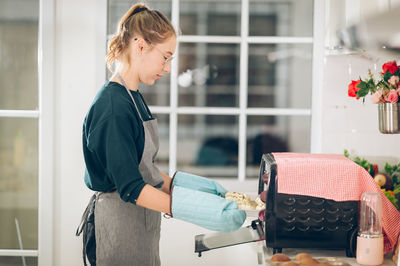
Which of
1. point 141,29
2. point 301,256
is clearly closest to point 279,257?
point 301,256

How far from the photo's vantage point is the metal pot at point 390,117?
6.01 feet

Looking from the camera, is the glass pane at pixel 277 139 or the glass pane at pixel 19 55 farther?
the glass pane at pixel 277 139

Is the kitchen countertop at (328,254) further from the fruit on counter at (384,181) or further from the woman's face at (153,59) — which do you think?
the woman's face at (153,59)

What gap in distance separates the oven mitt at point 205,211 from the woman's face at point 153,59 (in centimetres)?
40

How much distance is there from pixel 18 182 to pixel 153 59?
1.46m

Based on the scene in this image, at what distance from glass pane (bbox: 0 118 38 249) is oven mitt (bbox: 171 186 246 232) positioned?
147 centimetres

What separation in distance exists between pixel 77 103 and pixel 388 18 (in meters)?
1.95

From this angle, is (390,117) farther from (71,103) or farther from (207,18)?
(207,18)

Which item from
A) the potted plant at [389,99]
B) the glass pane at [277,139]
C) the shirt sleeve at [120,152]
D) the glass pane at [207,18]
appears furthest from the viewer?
the glass pane at [207,18]

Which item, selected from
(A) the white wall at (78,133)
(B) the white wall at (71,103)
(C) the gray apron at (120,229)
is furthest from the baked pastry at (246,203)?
(B) the white wall at (71,103)

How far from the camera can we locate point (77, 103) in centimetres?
251

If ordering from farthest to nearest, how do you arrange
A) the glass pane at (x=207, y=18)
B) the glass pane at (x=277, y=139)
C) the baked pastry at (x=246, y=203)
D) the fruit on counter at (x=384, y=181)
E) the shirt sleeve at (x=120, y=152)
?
1. the glass pane at (x=207, y=18)
2. the glass pane at (x=277, y=139)
3. the fruit on counter at (x=384, y=181)
4. the baked pastry at (x=246, y=203)
5. the shirt sleeve at (x=120, y=152)

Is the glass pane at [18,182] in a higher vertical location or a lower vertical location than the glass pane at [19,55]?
lower

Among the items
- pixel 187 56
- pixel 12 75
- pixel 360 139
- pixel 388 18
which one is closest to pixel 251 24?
pixel 187 56
